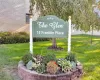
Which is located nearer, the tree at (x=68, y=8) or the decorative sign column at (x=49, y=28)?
the decorative sign column at (x=49, y=28)

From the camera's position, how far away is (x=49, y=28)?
20.2ft

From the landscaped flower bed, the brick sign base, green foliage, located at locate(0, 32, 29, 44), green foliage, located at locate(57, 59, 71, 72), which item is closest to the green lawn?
the brick sign base

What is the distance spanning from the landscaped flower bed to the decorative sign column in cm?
59

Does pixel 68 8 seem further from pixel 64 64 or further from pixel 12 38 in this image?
pixel 12 38

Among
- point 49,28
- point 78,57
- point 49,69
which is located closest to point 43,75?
point 49,69

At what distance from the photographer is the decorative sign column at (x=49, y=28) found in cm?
614

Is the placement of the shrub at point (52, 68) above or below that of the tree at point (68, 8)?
below

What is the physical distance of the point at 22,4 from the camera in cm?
1214

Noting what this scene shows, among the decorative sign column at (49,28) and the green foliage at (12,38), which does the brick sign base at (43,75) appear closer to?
the decorative sign column at (49,28)

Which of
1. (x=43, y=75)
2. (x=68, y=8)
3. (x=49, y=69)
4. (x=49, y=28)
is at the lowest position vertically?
(x=43, y=75)

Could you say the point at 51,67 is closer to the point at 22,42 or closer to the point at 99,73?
the point at 99,73

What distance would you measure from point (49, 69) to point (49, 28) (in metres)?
1.18

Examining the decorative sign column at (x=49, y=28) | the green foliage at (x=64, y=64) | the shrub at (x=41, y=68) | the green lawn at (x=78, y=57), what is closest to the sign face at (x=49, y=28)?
the decorative sign column at (x=49, y=28)

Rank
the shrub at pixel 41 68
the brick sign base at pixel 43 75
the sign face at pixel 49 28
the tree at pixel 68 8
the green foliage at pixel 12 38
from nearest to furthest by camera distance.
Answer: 1. the brick sign base at pixel 43 75
2. the shrub at pixel 41 68
3. the sign face at pixel 49 28
4. the tree at pixel 68 8
5. the green foliage at pixel 12 38
